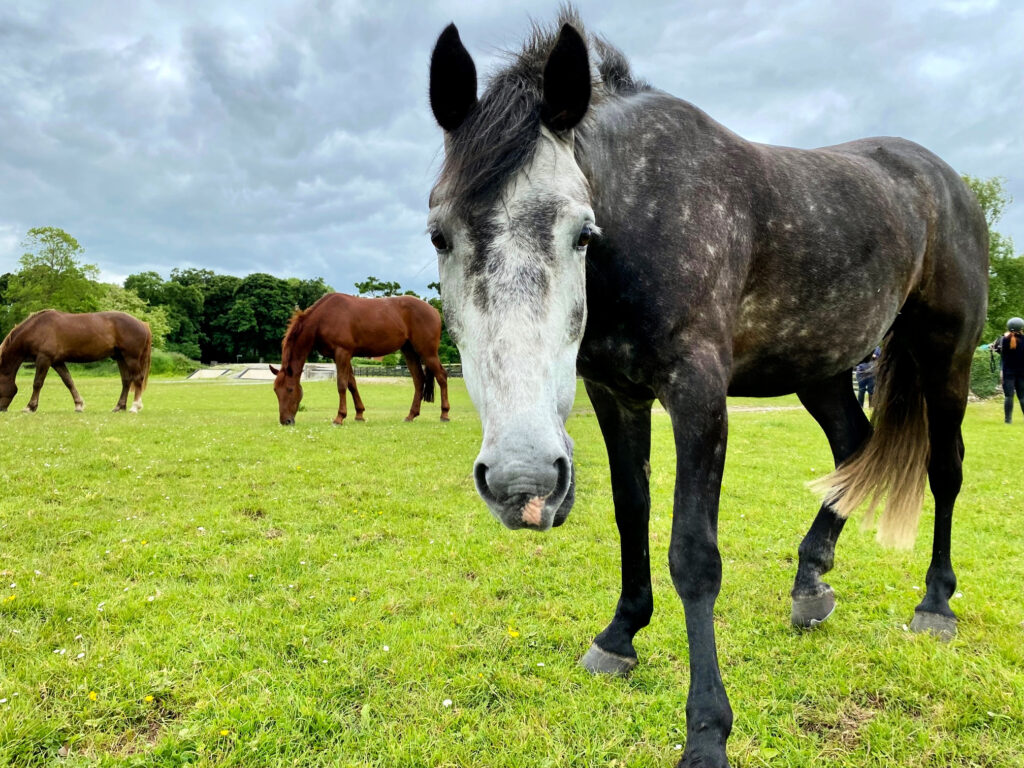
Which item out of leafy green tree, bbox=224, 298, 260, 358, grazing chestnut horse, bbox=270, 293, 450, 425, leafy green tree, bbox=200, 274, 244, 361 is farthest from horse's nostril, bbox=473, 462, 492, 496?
leafy green tree, bbox=200, 274, 244, 361

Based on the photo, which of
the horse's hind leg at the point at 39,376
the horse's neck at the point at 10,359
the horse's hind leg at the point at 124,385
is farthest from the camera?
the horse's hind leg at the point at 124,385

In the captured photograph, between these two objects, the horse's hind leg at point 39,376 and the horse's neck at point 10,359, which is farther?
the horse's hind leg at point 39,376

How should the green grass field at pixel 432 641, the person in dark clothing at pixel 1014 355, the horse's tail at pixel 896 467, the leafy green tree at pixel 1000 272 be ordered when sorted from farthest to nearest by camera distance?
the leafy green tree at pixel 1000 272 < the person in dark clothing at pixel 1014 355 < the horse's tail at pixel 896 467 < the green grass field at pixel 432 641

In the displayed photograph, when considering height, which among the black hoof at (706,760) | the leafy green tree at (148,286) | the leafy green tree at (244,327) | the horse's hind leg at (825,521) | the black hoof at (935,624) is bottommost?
the black hoof at (706,760)

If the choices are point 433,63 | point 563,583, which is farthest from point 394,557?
point 433,63

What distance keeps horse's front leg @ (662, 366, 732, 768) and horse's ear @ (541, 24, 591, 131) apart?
1.05 m

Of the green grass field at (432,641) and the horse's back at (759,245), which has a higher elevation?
the horse's back at (759,245)

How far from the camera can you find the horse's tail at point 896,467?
3785 millimetres

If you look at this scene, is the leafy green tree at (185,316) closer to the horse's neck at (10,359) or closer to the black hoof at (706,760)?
the horse's neck at (10,359)

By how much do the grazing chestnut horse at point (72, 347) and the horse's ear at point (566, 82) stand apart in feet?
59.1

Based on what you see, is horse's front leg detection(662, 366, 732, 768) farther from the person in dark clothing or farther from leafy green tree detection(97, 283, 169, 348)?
leafy green tree detection(97, 283, 169, 348)

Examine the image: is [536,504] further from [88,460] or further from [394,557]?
[88,460]

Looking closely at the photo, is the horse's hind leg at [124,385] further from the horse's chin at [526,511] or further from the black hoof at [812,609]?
the horse's chin at [526,511]

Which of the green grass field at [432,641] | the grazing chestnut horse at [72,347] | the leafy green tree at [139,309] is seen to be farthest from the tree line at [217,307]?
the green grass field at [432,641]
